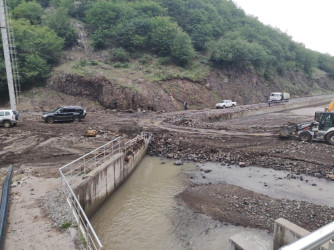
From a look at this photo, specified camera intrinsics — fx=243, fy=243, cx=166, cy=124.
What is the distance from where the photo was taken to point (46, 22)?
50156 millimetres

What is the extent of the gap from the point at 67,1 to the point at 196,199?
62786 millimetres

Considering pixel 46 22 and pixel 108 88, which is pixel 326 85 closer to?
pixel 108 88

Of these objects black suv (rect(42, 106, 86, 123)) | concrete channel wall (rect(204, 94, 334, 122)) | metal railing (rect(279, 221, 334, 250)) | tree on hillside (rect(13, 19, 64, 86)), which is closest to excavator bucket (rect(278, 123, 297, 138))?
concrete channel wall (rect(204, 94, 334, 122))

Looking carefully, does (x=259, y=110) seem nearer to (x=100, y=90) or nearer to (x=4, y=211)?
(x=100, y=90)

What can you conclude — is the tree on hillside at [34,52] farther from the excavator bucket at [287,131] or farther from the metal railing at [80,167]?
the excavator bucket at [287,131]

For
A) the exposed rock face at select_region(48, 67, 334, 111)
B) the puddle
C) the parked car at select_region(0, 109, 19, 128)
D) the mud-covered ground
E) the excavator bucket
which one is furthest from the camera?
the exposed rock face at select_region(48, 67, 334, 111)

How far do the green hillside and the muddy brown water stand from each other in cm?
3093

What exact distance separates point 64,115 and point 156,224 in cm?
2042

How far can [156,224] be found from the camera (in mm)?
10508

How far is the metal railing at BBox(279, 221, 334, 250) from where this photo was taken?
5.10 ft

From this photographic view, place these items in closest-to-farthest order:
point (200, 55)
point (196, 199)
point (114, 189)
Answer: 1. point (196, 199)
2. point (114, 189)
3. point (200, 55)

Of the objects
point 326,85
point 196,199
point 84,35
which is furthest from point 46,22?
point 326,85

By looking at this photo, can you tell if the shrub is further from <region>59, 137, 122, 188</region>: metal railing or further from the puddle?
the puddle

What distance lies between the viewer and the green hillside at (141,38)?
137 ft
